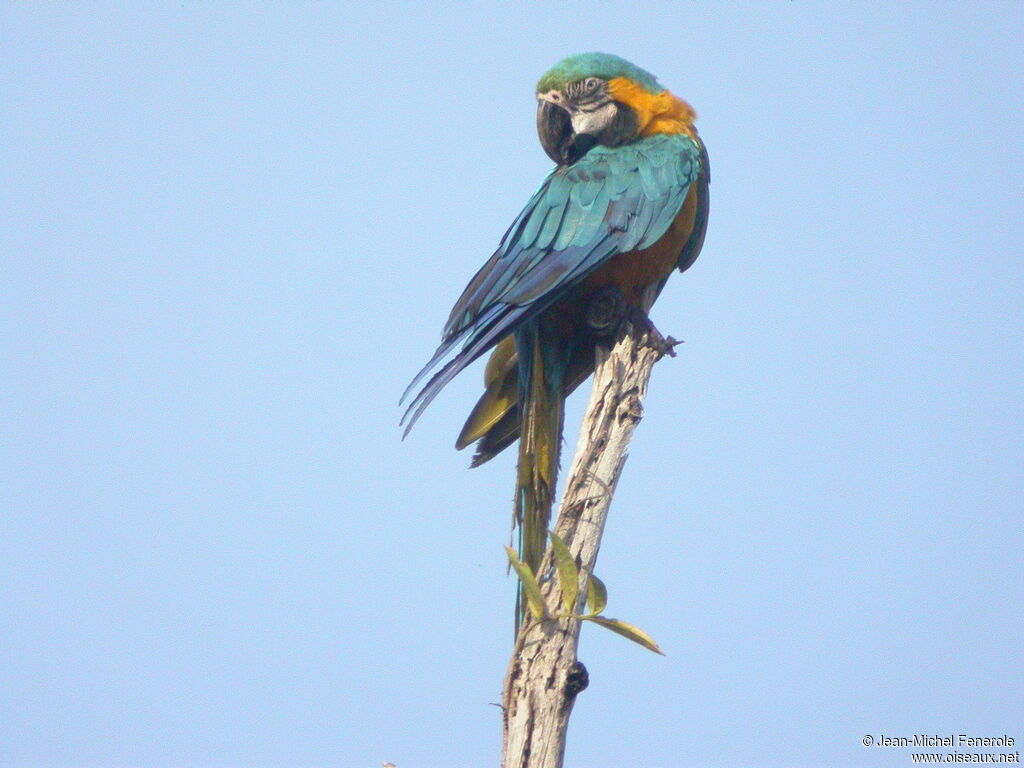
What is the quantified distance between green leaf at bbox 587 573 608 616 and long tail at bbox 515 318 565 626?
0.60 metres

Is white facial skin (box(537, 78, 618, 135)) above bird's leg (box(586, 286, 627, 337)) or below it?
above

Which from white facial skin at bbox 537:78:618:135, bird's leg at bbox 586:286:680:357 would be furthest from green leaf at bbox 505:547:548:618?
white facial skin at bbox 537:78:618:135

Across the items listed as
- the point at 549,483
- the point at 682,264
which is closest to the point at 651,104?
the point at 682,264

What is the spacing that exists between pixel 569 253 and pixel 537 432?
71cm

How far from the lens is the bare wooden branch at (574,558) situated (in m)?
2.60

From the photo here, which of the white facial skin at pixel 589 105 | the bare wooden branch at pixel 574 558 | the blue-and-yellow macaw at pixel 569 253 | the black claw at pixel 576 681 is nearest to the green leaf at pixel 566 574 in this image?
the bare wooden branch at pixel 574 558

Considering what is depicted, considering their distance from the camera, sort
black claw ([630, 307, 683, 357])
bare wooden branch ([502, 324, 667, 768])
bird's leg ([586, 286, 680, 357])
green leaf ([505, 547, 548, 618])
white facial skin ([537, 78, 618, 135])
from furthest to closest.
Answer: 1. white facial skin ([537, 78, 618, 135])
2. bird's leg ([586, 286, 680, 357])
3. black claw ([630, 307, 683, 357])
4. green leaf ([505, 547, 548, 618])
5. bare wooden branch ([502, 324, 667, 768])

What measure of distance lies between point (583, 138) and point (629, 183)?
0.41 meters

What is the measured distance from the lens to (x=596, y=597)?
2.80m

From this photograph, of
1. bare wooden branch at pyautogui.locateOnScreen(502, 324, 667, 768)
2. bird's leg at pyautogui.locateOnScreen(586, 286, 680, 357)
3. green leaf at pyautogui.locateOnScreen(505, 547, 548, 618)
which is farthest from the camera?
bird's leg at pyautogui.locateOnScreen(586, 286, 680, 357)

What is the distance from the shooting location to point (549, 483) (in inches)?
144

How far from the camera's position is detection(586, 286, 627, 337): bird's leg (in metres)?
3.91

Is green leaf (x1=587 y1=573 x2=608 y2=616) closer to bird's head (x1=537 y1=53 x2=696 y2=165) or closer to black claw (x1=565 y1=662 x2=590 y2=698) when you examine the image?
black claw (x1=565 y1=662 x2=590 y2=698)

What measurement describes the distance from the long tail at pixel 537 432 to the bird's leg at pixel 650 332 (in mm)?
324
